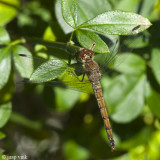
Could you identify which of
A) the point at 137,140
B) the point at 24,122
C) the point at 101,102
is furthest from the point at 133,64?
the point at 24,122

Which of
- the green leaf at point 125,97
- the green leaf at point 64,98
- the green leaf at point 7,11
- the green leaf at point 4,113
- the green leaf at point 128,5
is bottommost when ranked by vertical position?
the green leaf at point 64,98

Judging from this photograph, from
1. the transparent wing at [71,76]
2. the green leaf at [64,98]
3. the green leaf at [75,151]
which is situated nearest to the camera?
the transparent wing at [71,76]

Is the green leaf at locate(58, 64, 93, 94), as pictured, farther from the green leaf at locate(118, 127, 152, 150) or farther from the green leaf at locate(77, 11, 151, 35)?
the green leaf at locate(118, 127, 152, 150)

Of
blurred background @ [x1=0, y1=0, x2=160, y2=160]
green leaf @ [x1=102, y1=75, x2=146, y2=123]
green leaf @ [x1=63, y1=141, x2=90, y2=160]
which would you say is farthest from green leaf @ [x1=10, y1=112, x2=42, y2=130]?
green leaf @ [x1=102, y1=75, x2=146, y2=123]

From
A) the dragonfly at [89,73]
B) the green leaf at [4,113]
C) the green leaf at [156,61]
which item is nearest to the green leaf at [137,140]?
the dragonfly at [89,73]

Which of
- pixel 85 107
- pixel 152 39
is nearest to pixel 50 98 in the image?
pixel 85 107

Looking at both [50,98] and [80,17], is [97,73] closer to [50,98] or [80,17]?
[80,17]

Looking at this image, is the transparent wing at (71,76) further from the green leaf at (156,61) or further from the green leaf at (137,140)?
the green leaf at (137,140)
